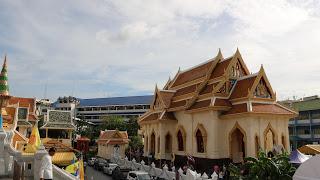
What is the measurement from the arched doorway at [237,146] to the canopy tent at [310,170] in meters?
14.4

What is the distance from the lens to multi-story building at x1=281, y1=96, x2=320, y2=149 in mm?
47906

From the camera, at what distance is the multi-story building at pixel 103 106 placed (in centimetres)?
10375

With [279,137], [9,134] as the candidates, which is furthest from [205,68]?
[9,134]

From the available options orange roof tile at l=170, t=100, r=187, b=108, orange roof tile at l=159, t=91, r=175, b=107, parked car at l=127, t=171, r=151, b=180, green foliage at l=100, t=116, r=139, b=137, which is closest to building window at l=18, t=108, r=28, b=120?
orange roof tile at l=159, t=91, r=175, b=107

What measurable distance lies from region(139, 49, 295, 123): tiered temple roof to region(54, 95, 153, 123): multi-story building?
7246 centimetres

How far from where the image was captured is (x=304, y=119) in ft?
163

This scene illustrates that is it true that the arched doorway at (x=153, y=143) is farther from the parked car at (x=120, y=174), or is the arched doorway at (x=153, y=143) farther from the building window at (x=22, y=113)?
the building window at (x=22, y=113)

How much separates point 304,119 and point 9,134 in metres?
45.0

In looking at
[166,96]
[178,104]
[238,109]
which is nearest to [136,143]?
[166,96]

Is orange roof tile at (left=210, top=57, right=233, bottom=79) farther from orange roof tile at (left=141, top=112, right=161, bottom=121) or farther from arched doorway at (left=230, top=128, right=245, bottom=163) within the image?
orange roof tile at (left=141, top=112, right=161, bottom=121)

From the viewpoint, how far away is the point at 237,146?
986 inches

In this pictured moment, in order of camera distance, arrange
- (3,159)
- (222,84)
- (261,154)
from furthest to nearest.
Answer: (222,84) → (261,154) → (3,159)

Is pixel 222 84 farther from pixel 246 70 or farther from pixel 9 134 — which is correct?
pixel 9 134

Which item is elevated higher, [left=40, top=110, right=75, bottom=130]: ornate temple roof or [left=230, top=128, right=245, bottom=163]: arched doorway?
[left=40, top=110, right=75, bottom=130]: ornate temple roof
